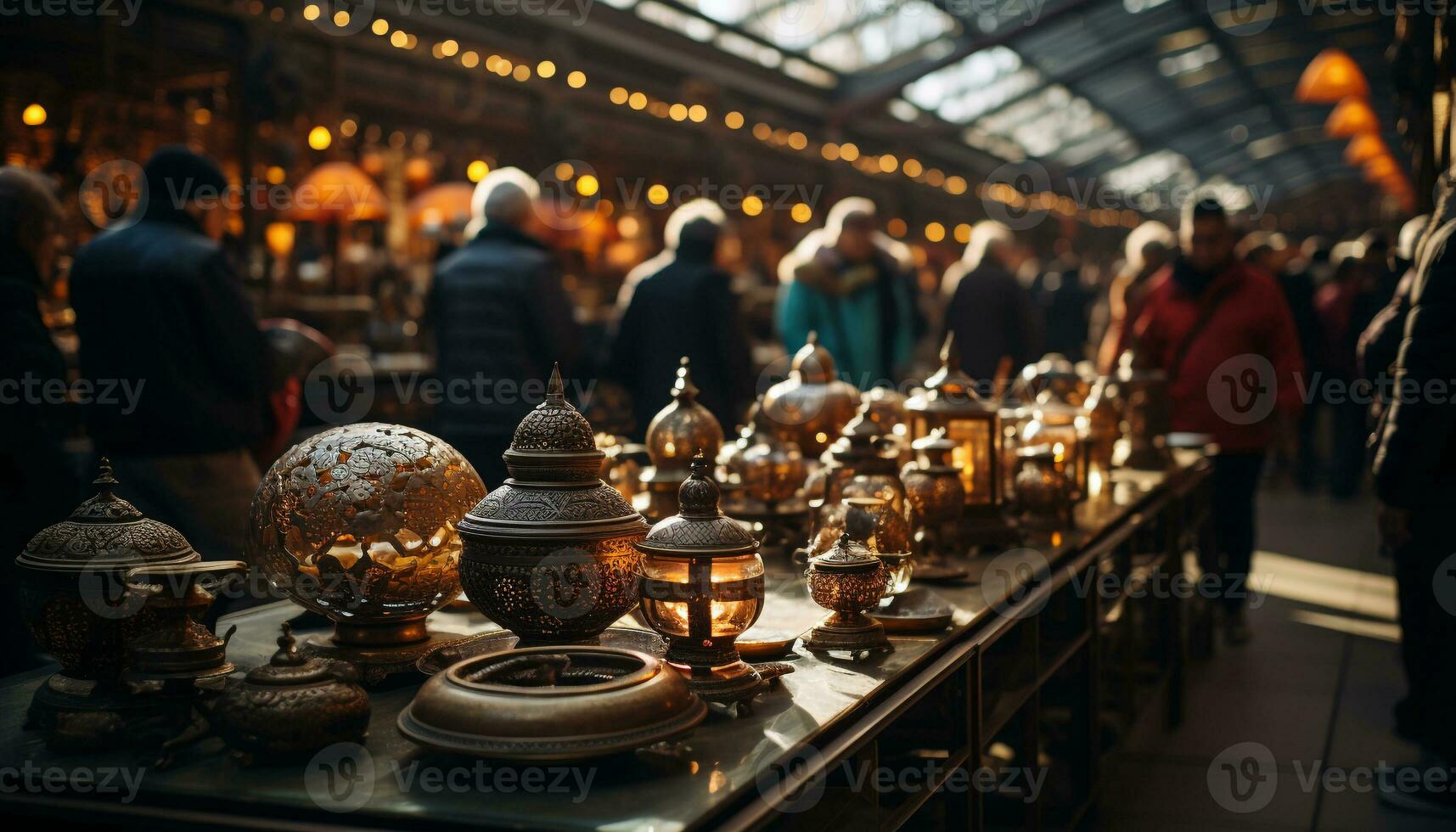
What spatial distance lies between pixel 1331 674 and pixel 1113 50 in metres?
17.3

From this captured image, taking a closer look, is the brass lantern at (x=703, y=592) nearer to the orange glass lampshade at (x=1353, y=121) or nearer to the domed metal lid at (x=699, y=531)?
the domed metal lid at (x=699, y=531)

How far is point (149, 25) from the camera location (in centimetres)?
735

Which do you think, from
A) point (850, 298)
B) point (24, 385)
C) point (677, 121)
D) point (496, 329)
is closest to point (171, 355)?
point (24, 385)

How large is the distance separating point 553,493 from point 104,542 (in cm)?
59

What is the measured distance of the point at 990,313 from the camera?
659cm

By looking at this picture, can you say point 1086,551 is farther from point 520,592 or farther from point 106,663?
point 106,663

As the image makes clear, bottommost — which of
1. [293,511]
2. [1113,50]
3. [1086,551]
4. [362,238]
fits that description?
[1086,551]

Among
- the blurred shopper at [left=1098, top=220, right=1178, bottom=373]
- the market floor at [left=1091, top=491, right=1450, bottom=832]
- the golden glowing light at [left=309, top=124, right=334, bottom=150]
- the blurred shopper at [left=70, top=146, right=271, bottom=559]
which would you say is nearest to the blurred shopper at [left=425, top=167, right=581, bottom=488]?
the blurred shopper at [left=70, top=146, right=271, bottom=559]

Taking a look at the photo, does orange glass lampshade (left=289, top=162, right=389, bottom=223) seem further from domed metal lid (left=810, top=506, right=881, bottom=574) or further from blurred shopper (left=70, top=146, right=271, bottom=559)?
domed metal lid (left=810, top=506, right=881, bottom=574)

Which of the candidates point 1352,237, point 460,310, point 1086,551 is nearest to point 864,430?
point 1086,551

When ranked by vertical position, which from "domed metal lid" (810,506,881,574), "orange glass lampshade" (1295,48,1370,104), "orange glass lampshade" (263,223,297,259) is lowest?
"domed metal lid" (810,506,881,574)

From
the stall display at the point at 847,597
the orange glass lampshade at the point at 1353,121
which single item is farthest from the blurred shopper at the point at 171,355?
the orange glass lampshade at the point at 1353,121

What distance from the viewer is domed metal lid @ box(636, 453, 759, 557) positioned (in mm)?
1834

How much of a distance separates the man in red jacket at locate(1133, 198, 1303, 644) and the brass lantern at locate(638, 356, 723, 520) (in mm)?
3232
